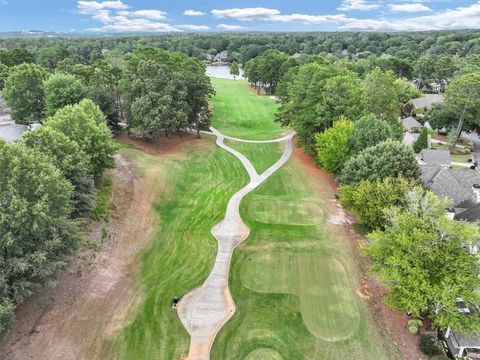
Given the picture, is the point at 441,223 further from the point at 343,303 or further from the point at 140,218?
the point at 140,218

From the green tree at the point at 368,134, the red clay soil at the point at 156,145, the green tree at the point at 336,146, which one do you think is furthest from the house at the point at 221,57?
the green tree at the point at 368,134

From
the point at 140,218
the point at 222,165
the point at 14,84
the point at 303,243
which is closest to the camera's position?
the point at 303,243

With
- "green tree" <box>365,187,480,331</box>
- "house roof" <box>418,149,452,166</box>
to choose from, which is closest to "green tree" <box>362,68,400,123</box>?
"house roof" <box>418,149,452,166</box>

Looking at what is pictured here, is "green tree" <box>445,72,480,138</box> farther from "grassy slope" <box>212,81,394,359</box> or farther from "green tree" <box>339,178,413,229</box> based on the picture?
A: "green tree" <box>339,178,413,229</box>

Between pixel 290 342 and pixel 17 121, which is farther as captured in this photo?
pixel 17 121

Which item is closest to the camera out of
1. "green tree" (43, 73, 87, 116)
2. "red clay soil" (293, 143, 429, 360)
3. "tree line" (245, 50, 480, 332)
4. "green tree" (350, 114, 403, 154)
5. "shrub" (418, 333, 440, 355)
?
"tree line" (245, 50, 480, 332)

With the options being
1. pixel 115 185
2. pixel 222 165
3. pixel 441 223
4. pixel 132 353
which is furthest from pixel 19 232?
pixel 222 165

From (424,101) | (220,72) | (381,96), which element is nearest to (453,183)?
(381,96)

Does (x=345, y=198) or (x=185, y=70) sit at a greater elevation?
(x=185, y=70)
